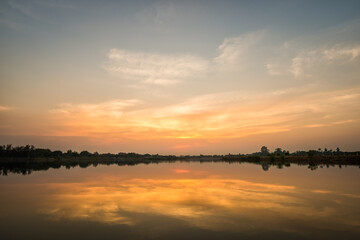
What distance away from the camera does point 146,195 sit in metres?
22.8

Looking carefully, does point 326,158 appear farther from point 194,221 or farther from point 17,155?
point 17,155

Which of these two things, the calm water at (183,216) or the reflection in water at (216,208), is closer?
the calm water at (183,216)

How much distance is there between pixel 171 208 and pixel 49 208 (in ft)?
32.8

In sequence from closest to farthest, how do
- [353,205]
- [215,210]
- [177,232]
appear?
1. [177,232]
2. [215,210]
3. [353,205]

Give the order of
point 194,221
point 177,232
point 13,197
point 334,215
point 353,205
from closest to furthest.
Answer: point 177,232, point 194,221, point 334,215, point 353,205, point 13,197

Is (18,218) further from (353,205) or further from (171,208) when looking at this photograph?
(353,205)

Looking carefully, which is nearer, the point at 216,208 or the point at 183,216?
the point at 183,216

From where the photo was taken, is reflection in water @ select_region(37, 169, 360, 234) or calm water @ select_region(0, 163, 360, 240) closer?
calm water @ select_region(0, 163, 360, 240)

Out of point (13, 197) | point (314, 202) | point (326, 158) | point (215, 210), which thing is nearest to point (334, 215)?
point (314, 202)

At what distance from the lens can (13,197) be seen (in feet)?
72.3

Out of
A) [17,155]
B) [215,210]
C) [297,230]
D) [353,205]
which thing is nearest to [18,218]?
[215,210]

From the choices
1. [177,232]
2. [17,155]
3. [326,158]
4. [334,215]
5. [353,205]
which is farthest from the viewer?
[17,155]

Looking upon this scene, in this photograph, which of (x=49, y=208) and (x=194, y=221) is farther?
(x=49, y=208)

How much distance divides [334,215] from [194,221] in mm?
9906
